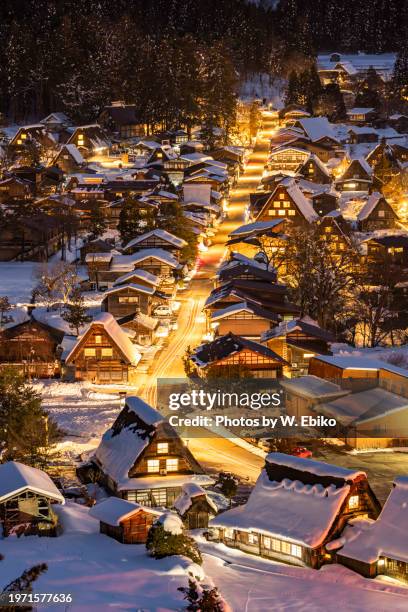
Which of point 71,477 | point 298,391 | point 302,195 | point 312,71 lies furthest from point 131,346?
point 312,71

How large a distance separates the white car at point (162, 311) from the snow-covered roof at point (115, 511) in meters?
17.1

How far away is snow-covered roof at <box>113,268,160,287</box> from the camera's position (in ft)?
119

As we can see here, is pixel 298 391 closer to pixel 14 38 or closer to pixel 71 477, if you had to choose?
pixel 71 477

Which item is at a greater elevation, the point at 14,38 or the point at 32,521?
the point at 14,38

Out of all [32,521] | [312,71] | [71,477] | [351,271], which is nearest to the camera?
[32,521]

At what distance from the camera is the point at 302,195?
49.5m

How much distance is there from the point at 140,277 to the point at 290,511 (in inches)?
717

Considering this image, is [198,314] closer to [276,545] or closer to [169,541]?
[276,545]

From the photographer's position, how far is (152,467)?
858 inches

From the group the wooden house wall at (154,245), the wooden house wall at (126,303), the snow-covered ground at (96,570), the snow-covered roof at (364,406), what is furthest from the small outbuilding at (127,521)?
the wooden house wall at (154,245)

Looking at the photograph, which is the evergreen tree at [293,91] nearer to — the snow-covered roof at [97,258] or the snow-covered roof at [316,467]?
the snow-covered roof at [97,258]

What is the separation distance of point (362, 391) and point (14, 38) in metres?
44.3

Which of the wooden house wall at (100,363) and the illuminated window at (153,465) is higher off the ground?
the illuminated window at (153,465)

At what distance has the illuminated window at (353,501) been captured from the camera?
1916cm
